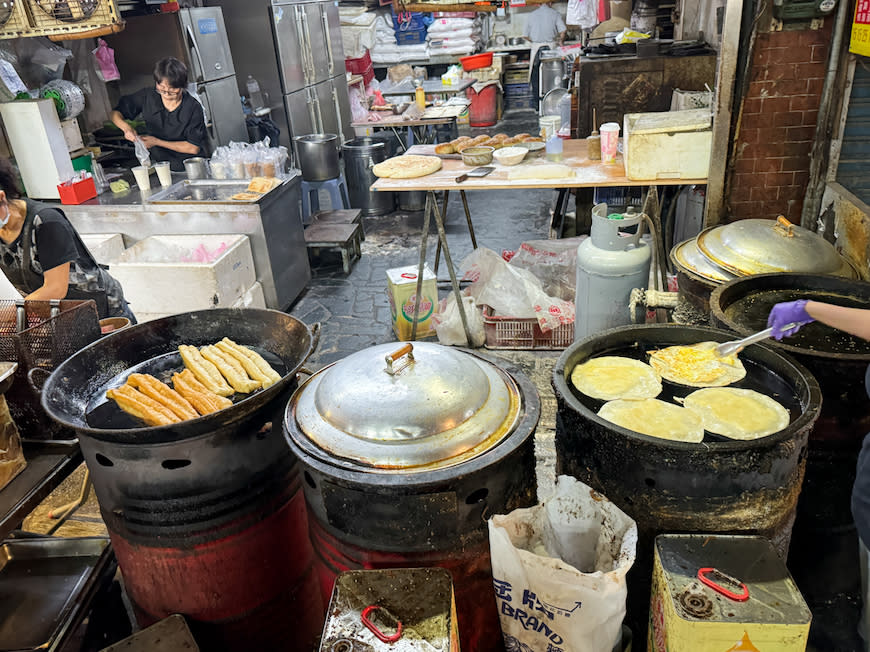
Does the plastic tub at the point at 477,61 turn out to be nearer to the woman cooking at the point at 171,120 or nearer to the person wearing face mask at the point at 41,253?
the woman cooking at the point at 171,120

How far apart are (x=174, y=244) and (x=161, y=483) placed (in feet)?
14.5

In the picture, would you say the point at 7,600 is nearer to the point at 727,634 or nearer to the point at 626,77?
the point at 727,634

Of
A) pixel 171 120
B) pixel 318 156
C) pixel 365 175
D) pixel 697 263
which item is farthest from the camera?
pixel 365 175

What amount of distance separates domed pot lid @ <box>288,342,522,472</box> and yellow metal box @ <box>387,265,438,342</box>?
11.2 ft

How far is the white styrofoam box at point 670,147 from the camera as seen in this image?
5031 mm

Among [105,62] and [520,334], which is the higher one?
[105,62]

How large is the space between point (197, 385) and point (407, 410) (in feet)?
3.65

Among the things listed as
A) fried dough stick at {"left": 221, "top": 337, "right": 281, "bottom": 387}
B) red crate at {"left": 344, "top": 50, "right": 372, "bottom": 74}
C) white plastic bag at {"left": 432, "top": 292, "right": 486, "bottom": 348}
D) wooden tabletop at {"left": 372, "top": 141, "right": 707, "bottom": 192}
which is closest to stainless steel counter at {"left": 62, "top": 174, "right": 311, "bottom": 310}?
wooden tabletop at {"left": 372, "top": 141, "right": 707, "bottom": 192}

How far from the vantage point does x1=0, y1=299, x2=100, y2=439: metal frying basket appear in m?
2.92

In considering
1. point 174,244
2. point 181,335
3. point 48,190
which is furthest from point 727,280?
point 48,190

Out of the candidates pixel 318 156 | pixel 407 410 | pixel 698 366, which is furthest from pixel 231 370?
pixel 318 156

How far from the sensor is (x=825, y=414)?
2654 millimetres

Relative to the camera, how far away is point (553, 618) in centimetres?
201

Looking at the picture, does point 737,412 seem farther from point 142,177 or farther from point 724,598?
point 142,177
